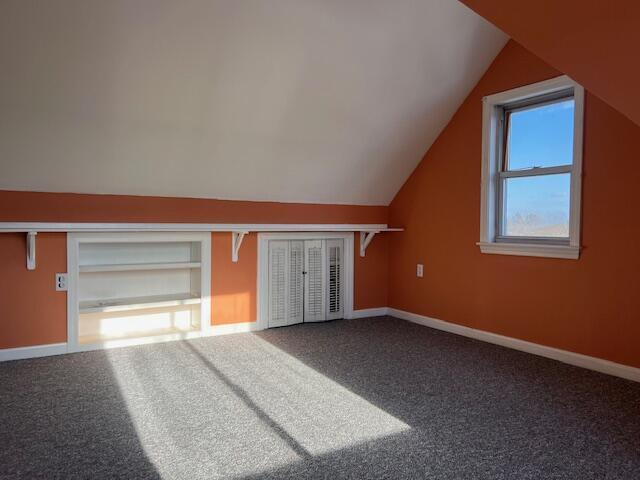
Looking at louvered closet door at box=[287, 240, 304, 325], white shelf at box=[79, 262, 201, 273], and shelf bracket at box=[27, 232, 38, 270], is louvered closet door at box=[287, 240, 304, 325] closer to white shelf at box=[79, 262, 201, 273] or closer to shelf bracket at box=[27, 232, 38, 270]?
white shelf at box=[79, 262, 201, 273]

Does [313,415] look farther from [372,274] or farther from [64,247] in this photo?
[372,274]

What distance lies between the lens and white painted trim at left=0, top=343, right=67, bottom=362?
11.8 feet

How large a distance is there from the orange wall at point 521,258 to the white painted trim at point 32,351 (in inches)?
128

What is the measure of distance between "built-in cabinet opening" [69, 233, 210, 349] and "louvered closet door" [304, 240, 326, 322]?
1.04m

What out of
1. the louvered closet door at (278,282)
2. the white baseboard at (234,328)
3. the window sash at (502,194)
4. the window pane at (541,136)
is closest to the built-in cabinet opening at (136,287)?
the white baseboard at (234,328)

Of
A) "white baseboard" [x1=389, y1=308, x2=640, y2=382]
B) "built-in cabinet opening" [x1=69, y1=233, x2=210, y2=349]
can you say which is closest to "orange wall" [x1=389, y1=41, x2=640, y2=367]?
"white baseboard" [x1=389, y1=308, x2=640, y2=382]

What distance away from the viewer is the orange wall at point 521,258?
133 inches

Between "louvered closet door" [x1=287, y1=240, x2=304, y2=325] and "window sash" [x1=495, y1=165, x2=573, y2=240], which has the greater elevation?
"window sash" [x1=495, y1=165, x2=573, y2=240]

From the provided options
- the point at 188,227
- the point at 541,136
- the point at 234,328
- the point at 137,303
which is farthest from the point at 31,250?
the point at 541,136

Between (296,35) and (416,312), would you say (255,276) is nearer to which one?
(416,312)

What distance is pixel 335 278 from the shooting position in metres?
5.19

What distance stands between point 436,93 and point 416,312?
7.15ft

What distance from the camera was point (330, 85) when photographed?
3.84m

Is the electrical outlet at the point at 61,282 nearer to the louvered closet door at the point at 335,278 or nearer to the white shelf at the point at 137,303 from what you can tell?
the white shelf at the point at 137,303
